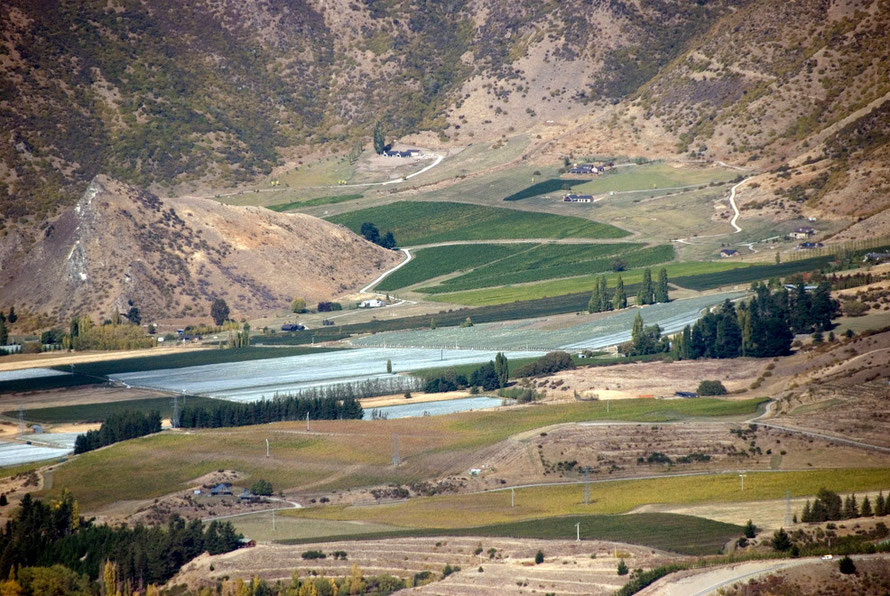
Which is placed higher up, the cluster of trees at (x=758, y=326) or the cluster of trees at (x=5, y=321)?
the cluster of trees at (x=5, y=321)

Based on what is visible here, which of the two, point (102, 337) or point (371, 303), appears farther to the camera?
point (371, 303)

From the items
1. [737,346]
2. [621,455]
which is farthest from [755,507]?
[737,346]

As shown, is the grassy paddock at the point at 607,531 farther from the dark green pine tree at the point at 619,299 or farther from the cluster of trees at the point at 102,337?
the dark green pine tree at the point at 619,299

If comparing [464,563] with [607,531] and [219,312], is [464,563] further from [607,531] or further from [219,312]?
[219,312]

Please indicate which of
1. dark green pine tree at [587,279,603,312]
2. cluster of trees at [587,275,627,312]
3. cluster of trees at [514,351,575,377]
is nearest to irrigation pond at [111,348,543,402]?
cluster of trees at [514,351,575,377]

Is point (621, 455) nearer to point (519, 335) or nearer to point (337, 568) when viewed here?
point (337, 568)

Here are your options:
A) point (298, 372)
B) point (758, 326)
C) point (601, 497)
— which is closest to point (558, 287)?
point (758, 326)

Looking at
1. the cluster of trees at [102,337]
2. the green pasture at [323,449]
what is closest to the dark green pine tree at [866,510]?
the green pasture at [323,449]
